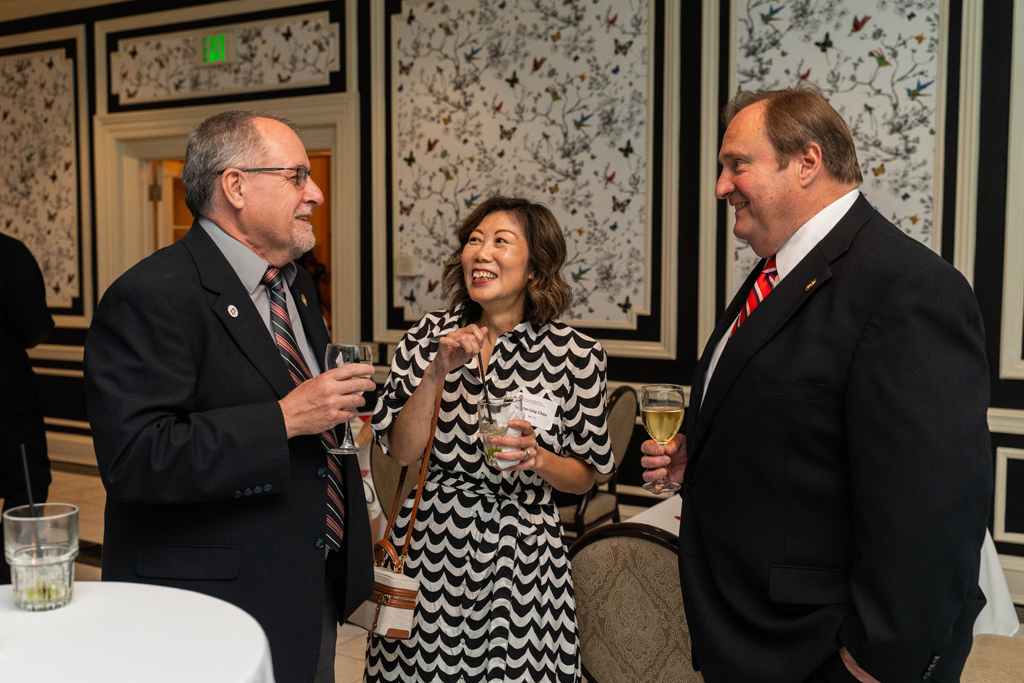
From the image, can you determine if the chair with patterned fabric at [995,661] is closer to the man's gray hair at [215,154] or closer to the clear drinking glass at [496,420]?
the clear drinking glass at [496,420]

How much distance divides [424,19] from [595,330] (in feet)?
7.18

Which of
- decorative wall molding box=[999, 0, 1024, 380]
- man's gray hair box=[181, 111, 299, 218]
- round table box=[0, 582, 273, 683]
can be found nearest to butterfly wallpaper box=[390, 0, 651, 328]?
decorative wall molding box=[999, 0, 1024, 380]

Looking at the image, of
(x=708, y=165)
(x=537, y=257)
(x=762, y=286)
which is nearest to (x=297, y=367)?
(x=537, y=257)

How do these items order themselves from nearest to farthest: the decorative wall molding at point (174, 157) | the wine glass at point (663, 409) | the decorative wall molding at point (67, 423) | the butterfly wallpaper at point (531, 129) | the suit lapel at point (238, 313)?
the suit lapel at point (238, 313) < the wine glass at point (663, 409) < the butterfly wallpaper at point (531, 129) < the decorative wall molding at point (174, 157) < the decorative wall molding at point (67, 423)

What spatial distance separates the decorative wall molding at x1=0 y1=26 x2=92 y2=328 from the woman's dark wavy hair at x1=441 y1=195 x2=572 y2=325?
17.0ft

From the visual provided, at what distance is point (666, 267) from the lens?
4.38 metres

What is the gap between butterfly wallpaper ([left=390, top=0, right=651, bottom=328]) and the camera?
4.45m

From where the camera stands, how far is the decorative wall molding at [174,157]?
17.3 ft

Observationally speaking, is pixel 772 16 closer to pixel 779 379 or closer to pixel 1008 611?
pixel 1008 611

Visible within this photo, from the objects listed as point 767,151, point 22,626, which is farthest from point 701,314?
point 22,626

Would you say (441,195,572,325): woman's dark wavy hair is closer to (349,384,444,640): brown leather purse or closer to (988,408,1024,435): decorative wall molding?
(349,384,444,640): brown leather purse

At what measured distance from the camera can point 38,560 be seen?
115 cm

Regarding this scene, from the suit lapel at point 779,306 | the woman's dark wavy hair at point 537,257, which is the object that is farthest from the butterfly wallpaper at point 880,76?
the suit lapel at point 779,306

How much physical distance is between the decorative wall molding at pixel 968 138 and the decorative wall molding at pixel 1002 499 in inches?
32.3
